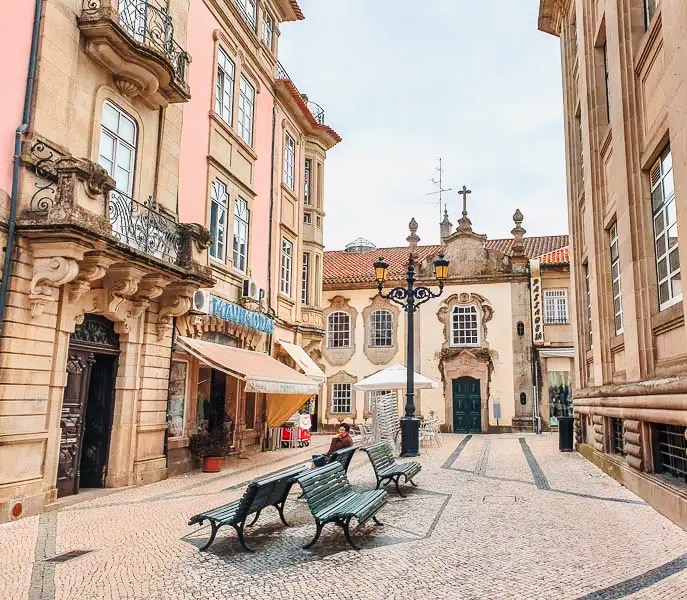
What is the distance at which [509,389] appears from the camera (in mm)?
27141

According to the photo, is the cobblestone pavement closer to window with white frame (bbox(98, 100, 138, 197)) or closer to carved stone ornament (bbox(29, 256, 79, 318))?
carved stone ornament (bbox(29, 256, 79, 318))

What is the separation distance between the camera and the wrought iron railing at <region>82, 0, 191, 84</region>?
10.6 metres

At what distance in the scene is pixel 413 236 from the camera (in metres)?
33.0

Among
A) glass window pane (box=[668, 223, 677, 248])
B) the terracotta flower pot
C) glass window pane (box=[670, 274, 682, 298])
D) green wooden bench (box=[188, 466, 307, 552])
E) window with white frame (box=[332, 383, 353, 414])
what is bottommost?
the terracotta flower pot

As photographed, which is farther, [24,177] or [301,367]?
[301,367]

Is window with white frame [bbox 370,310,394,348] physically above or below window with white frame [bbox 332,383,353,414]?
above

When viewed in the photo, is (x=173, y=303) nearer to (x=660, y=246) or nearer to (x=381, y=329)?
(x=660, y=246)

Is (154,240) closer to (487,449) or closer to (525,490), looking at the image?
(525,490)

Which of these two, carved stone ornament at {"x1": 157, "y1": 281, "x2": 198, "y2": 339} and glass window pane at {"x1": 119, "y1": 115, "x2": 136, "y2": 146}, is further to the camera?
carved stone ornament at {"x1": 157, "y1": 281, "x2": 198, "y2": 339}

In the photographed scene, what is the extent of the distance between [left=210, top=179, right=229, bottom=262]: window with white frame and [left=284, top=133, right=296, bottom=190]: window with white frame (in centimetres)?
491

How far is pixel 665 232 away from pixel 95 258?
8.70 meters

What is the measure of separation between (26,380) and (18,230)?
7.10ft

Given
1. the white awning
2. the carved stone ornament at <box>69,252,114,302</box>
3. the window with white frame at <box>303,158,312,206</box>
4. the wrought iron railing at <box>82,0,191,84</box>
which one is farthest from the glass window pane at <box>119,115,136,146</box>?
the window with white frame at <box>303,158,312,206</box>

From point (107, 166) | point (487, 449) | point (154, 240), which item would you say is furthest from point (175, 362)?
point (487, 449)
